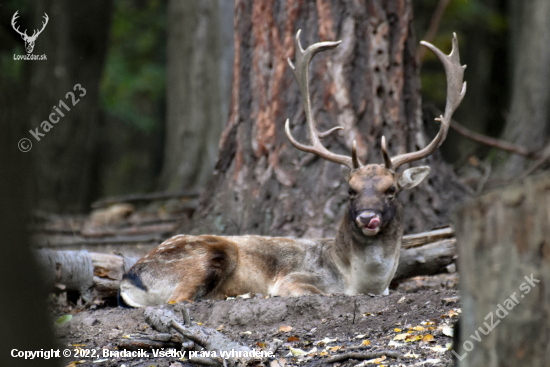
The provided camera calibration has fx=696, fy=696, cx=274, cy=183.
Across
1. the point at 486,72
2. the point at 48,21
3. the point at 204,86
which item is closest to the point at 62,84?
the point at 48,21

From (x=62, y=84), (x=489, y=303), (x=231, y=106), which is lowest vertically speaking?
(x=489, y=303)

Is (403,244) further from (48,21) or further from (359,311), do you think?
(48,21)

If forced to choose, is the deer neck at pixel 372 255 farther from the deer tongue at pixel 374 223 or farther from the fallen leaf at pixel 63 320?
the fallen leaf at pixel 63 320

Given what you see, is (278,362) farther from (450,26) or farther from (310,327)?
(450,26)

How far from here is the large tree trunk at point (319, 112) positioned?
7.62 meters

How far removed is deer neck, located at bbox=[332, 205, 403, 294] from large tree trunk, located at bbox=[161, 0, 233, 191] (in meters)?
7.63

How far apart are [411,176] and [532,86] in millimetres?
7944

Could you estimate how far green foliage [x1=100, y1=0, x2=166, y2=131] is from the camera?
1969 centimetres

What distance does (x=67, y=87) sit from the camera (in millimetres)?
12734

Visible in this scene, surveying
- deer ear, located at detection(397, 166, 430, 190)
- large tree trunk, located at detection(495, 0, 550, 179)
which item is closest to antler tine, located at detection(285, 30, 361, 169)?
deer ear, located at detection(397, 166, 430, 190)

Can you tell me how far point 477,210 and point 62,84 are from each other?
11.3m

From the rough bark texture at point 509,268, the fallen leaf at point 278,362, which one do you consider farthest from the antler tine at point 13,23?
the rough bark texture at point 509,268

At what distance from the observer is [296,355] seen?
4.32 meters

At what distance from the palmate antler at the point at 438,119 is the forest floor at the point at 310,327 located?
59.0 inches
